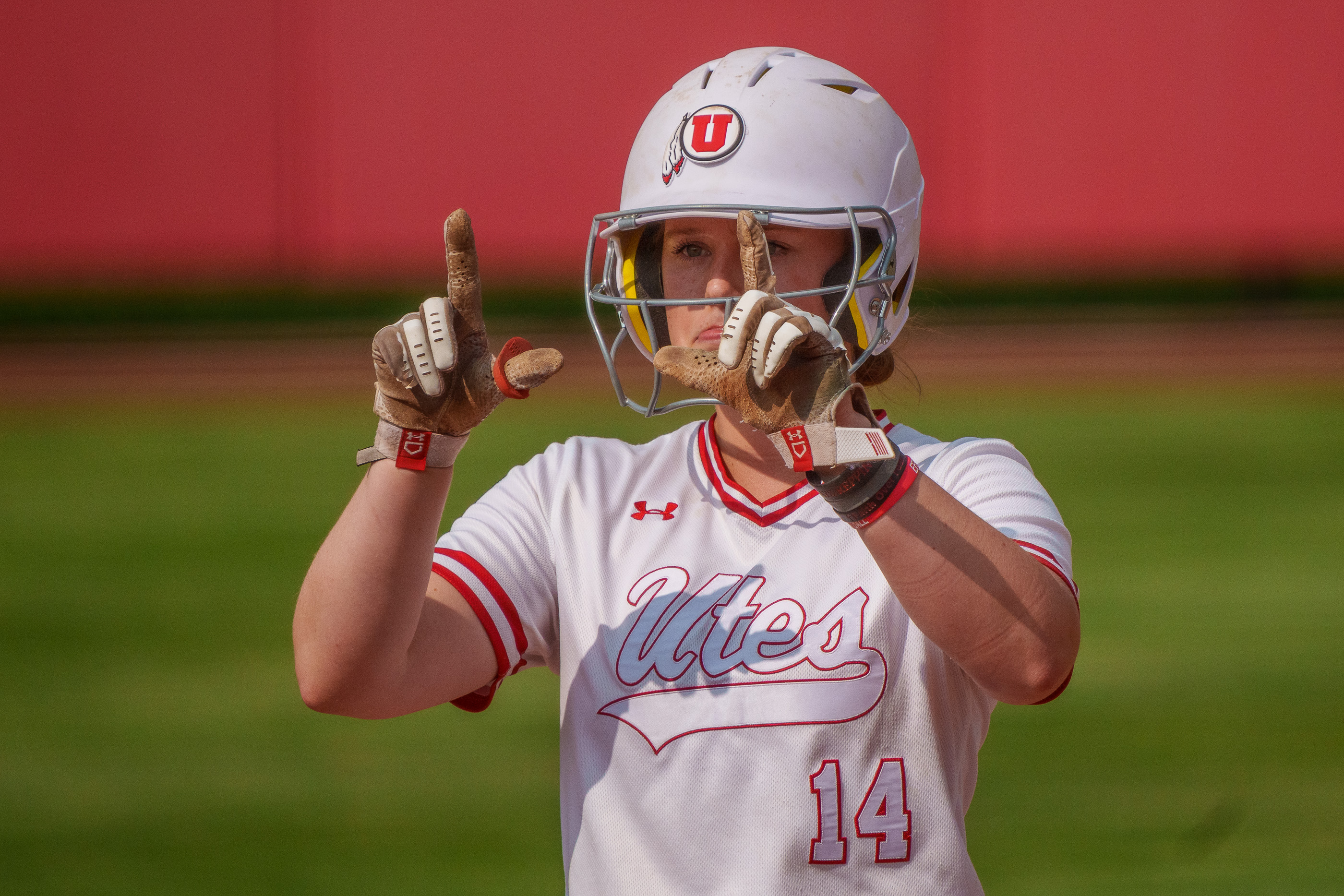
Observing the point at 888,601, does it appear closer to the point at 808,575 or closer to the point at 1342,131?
the point at 808,575

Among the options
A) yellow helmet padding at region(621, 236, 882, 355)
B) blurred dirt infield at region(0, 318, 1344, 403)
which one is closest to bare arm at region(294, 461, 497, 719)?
yellow helmet padding at region(621, 236, 882, 355)

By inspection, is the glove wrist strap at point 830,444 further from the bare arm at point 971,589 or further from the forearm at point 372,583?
the forearm at point 372,583

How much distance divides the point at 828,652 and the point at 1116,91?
16541 mm

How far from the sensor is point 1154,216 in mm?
17578

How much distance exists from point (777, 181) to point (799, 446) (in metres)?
0.56

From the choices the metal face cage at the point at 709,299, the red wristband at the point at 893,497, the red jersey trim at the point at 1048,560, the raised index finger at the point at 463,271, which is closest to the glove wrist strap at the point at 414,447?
the raised index finger at the point at 463,271

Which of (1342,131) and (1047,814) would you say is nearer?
(1047,814)

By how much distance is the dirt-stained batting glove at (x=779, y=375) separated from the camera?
6.15 feet

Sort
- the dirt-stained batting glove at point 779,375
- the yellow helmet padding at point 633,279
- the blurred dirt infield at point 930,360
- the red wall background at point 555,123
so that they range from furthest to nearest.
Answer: the red wall background at point 555,123, the blurred dirt infield at point 930,360, the yellow helmet padding at point 633,279, the dirt-stained batting glove at point 779,375

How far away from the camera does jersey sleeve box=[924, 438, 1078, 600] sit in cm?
207

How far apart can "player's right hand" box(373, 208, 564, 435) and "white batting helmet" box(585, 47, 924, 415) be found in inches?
10.1

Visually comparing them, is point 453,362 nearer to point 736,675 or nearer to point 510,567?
point 510,567

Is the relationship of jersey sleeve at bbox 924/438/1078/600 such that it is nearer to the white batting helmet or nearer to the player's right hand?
the white batting helmet

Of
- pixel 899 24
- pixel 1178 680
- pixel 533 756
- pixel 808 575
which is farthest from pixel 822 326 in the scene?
pixel 899 24
